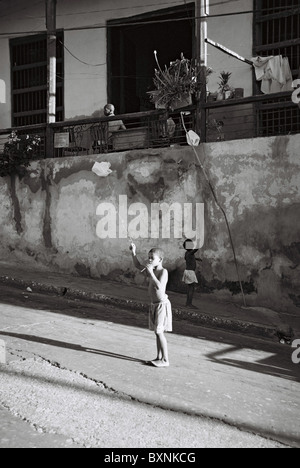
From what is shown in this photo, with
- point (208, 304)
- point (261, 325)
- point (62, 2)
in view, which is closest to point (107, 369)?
point (261, 325)

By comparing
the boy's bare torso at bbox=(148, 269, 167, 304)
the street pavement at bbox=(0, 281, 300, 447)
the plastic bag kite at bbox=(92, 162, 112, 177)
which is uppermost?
the plastic bag kite at bbox=(92, 162, 112, 177)

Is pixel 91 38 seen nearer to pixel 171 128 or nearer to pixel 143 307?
pixel 171 128

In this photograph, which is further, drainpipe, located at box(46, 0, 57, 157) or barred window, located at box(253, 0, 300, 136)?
drainpipe, located at box(46, 0, 57, 157)

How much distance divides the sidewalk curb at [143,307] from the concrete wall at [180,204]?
1130 millimetres

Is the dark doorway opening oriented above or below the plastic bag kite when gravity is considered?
above

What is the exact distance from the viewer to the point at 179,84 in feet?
30.9

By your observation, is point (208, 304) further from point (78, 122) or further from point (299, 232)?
point (78, 122)

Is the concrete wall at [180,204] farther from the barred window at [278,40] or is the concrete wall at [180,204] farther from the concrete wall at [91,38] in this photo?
the concrete wall at [91,38]

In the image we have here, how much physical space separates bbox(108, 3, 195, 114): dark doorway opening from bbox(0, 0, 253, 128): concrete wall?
199mm

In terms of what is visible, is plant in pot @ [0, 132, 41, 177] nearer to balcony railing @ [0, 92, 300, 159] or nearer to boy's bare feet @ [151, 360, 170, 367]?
balcony railing @ [0, 92, 300, 159]

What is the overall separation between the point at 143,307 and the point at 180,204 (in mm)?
2184

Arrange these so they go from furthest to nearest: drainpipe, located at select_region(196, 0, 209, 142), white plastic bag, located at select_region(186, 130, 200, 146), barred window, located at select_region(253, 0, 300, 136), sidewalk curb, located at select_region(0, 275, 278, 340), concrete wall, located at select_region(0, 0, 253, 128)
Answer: concrete wall, located at select_region(0, 0, 253, 128) < barred window, located at select_region(253, 0, 300, 136) < drainpipe, located at select_region(196, 0, 209, 142) < white plastic bag, located at select_region(186, 130, 200, 146) < sidewalk curb, located at select_region(0, 275, 278, 340)

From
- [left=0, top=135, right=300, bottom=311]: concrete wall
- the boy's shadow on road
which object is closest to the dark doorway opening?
[left=0, top=135, right=300, bottom=311]: concrete wall

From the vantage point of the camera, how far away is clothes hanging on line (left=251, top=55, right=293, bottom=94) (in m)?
10.0
